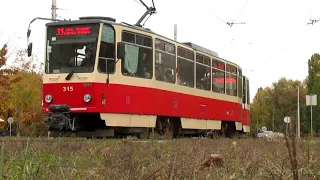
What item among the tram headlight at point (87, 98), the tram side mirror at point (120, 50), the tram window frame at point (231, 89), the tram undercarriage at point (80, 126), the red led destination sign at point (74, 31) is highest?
the red led destination sign at point (74, 31)

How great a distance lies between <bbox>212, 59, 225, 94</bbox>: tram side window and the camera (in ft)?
59.8

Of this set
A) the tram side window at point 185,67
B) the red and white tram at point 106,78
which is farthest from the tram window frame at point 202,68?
the red and white tram at point 106,78

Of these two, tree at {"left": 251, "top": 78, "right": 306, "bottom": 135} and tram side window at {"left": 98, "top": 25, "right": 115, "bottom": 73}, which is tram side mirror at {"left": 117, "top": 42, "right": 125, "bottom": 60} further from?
tree at {"left": 251, "top": 78, "right": 306, "bottom": 135}

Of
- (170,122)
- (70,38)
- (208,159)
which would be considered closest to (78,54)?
(70,38)

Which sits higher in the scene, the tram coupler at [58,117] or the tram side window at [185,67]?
the tram side window at [185,67]

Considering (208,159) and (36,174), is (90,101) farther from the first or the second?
(36,174)

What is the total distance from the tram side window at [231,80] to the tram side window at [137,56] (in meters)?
6.43

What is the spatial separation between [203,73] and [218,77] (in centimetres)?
153

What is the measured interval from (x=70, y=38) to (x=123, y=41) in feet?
4.65

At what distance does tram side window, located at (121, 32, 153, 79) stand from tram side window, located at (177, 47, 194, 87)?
6.18ft

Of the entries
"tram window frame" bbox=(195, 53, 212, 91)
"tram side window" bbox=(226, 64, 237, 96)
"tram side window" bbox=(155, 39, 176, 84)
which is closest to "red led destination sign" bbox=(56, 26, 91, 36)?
"tram side window" bbox=(155, 39, 176, 84)

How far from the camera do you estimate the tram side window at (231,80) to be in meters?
19.7

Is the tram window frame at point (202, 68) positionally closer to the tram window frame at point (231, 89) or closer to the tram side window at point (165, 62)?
the tram side window at point (165, 62)

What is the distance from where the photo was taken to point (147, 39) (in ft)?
45.6
